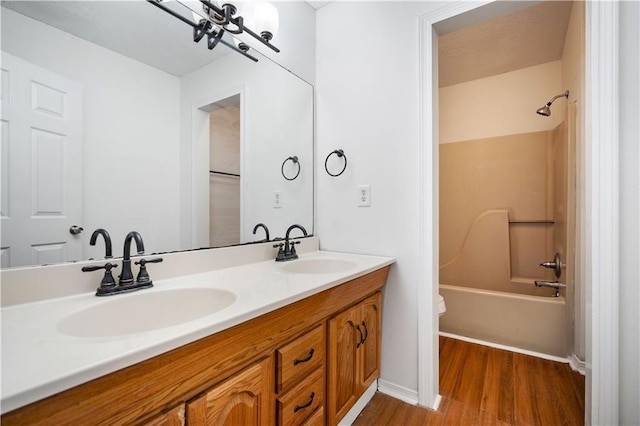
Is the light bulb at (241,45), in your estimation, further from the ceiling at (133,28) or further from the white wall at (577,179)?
the white wall at (577,179)

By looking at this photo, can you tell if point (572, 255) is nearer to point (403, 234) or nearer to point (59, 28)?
point (403, 234)

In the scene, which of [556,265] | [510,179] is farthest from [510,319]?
[510,179]

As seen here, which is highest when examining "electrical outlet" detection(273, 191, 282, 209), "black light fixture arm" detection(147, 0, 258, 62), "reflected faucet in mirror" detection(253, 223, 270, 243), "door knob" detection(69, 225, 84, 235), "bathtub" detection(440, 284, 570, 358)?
"black light fixture arm" detection(147, 0, 258, 62)

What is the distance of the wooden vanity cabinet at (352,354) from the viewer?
1123 millimetres

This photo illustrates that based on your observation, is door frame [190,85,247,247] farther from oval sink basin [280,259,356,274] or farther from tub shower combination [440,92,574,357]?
tub shower combination [440,92,574,357]

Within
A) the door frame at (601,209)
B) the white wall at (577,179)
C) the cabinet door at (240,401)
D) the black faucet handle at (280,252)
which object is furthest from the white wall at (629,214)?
the black faucet handle at (280,252)

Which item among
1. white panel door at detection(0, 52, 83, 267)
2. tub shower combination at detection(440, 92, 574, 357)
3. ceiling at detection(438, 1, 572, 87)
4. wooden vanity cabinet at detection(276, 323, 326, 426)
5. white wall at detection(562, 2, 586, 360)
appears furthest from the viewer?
tub shower combination at detection(440, 92, 574, 357)

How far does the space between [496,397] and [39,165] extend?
2262mm

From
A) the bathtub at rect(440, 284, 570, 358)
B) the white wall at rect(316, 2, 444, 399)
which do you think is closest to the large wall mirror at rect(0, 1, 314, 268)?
the white wall at rect(316, 2, 444, 399)

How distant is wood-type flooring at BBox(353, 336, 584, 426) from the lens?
1367 mm

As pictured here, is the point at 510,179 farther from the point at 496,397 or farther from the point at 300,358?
the point at 300,358

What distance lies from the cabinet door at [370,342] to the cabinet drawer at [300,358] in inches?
13.8

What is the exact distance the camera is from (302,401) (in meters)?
0.96

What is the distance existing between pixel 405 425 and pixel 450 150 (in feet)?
8.16
